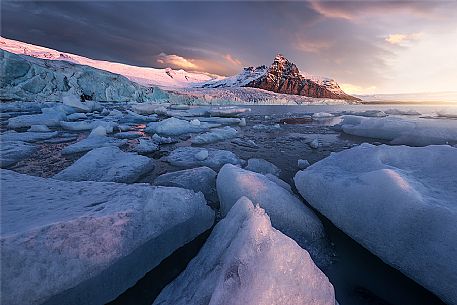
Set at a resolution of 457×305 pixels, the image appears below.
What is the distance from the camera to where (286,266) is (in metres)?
1.08

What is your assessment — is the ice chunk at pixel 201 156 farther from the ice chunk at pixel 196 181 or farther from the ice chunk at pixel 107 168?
the ice chunk at pixel 196 181

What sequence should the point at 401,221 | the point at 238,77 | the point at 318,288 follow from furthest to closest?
the point at 238,77 → the point at 401,221 → the point at 318,288

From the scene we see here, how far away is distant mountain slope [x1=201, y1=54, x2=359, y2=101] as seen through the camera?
75875 mm

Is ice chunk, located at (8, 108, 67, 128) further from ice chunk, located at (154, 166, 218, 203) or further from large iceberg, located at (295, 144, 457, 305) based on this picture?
large iceberg, located at (295, 144, 457, 305)

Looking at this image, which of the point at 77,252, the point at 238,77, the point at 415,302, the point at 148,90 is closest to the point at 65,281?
the point at 77,252

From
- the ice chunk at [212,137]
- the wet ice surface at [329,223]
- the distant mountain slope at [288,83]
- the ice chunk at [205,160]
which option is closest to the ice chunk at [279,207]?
the wet ice surface at [329,223]

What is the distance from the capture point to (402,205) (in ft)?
5.24

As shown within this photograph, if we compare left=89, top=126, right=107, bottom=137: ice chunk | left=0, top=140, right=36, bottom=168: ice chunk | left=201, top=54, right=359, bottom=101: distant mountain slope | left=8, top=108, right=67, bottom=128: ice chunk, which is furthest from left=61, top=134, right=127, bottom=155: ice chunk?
left=201, top=54, right=359, bottom=101: distant mountain slope

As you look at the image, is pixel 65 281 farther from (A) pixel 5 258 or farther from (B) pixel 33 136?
(B) pixel 33 136

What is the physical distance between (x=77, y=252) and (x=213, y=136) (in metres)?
5.00

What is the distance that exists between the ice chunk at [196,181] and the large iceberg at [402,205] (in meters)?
1.01

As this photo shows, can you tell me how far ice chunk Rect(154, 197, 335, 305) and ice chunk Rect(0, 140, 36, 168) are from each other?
3842 millimetres

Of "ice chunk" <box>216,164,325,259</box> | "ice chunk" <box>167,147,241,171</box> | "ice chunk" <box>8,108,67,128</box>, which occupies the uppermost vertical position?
"ice chunk" <box>216,164,325,259</box>

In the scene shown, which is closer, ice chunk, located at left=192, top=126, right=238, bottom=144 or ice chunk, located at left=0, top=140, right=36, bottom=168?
ice chunk, located at left=0, top=140, right=36, bottom=168
